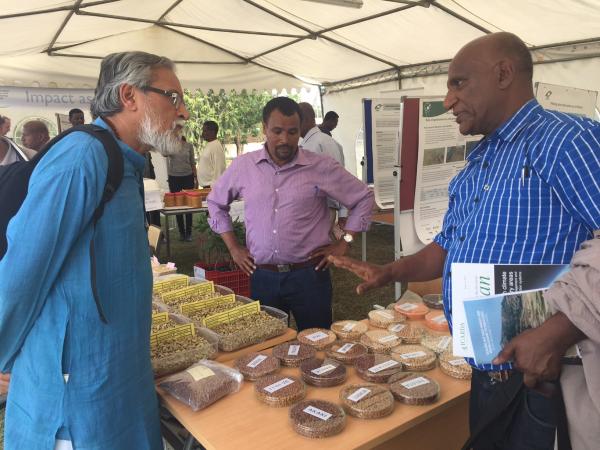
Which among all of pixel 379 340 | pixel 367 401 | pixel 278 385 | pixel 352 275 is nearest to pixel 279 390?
pixel 278 385

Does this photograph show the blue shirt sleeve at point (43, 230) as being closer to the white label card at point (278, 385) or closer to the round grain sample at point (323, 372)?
the white label card at point (278, 385)

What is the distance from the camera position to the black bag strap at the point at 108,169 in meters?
1.16

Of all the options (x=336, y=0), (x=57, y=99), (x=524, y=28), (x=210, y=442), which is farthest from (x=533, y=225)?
(x=57, y=99)

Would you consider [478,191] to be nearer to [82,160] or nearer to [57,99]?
[82,160]

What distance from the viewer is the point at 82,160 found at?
112 cm

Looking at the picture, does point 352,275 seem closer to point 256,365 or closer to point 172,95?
point 256,365

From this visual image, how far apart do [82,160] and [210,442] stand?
0.81m

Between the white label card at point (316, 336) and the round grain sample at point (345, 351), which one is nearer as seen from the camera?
the round grain sample at point (345, 351)

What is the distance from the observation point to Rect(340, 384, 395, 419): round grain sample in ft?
4.37

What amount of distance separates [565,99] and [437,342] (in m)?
2.90

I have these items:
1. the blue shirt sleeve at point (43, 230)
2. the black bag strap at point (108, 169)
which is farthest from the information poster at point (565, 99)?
the blue shirt sleeve at point (43, 230)

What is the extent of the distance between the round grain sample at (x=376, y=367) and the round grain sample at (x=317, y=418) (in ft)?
0.70

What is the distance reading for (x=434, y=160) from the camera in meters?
2.93

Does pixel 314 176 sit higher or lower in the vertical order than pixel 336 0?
lower
